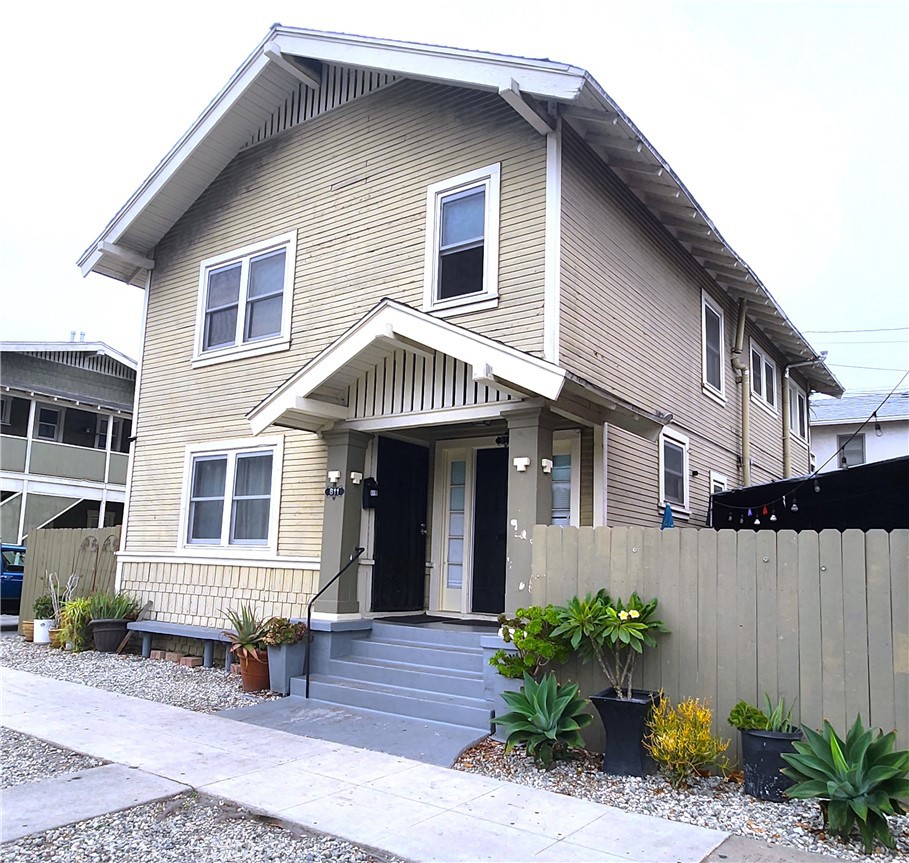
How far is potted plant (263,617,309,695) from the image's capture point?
28.7 ft

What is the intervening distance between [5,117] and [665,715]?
11.0 m

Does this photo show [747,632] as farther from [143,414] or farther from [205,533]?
[143,414]

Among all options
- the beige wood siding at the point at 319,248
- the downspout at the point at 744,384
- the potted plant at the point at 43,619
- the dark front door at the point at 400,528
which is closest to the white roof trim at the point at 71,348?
the potted plant at the point at 43,619

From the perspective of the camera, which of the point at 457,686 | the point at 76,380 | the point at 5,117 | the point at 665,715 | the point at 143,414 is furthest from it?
the point at 76,380

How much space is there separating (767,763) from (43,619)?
40.1 ft

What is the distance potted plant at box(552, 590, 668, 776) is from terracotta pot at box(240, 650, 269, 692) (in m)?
3.91

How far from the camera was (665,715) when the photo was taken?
5.92 metres

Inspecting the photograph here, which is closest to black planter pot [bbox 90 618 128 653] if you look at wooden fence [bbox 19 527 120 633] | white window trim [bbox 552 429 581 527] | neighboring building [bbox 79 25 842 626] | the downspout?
neighboring building [bbox 79 25 842 626]

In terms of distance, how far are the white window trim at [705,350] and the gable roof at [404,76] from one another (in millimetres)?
423

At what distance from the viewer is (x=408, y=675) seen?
8.07m

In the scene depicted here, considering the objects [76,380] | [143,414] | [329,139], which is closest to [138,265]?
[143,414]

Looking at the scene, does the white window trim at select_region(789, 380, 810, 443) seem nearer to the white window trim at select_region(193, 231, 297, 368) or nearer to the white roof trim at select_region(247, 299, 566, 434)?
the white window trim at select_region(193, 231, 297, 368)

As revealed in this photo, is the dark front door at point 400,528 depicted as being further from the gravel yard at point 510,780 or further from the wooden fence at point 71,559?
the wooden fence at point 71,559

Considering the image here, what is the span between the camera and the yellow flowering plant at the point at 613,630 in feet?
20.3
